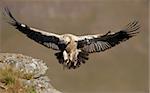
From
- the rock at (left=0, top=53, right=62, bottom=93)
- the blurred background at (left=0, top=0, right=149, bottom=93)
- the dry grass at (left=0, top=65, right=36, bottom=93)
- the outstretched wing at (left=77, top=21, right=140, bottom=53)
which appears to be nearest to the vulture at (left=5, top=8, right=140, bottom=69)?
the outstretched wing at (left=77, top=21, right=140, bottom=53)

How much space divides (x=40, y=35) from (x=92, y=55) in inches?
464

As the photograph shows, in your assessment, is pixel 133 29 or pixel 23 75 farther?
pixel 133 29

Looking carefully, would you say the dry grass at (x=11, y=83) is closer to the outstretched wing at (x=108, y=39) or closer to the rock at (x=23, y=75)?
the rock at (x=23, y=75)

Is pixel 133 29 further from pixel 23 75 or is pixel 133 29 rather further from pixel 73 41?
pixel 23 75

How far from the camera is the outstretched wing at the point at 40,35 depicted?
11461 millimetres

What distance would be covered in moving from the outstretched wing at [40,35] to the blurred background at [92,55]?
211 inches

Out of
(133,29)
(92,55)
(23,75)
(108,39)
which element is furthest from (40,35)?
(92,55)

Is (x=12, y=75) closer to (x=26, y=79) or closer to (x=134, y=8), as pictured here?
(x=26, y=79)

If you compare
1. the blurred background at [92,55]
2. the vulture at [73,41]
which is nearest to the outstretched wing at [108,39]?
the vulture at [73,41]

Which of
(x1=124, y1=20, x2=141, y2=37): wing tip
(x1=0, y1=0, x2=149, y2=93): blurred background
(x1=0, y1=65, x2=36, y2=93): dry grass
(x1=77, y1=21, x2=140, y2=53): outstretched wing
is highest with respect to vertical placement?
(x1=124, y1=20, x2=141, y2=37): wing tip

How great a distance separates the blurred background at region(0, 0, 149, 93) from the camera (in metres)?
19.9

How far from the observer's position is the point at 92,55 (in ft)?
76.9

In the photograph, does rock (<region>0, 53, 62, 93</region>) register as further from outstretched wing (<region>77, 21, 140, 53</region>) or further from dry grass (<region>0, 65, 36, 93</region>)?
outstretched wing (<region>77, 21, 140, 53</region>)

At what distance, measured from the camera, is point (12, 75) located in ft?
37.4
